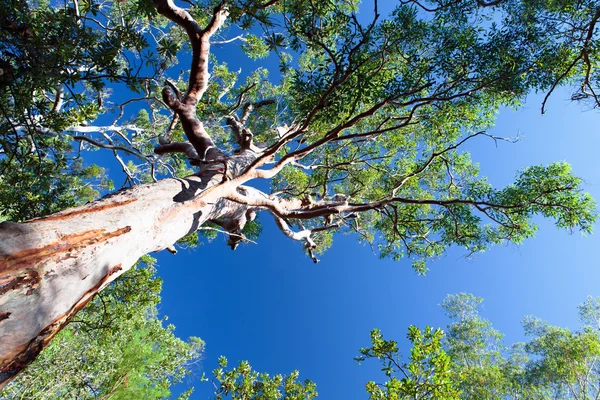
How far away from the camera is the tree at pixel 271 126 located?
5.09ft

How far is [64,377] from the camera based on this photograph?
7.76 m

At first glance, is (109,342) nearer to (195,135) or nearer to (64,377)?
(64,377)

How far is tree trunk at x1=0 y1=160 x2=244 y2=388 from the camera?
1.23m

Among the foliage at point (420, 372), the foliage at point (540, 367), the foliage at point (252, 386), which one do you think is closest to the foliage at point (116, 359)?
the foliage at point (252, 386)

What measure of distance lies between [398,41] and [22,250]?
6032 mm

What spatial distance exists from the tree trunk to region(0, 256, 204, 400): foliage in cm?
550

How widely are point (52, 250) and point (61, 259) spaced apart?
0.06 meters

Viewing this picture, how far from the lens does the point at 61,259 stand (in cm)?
146

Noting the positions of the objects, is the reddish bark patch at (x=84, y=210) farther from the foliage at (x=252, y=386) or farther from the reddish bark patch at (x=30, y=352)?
the foliage at (x=252, y=386)

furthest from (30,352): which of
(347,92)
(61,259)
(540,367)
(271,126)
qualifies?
(540,367)

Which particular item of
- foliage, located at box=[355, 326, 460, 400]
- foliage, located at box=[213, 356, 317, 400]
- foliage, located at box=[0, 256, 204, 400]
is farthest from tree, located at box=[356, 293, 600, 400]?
foliage, located at box=[0, 256, 204, 400]

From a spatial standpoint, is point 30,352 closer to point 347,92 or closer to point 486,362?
point 347,92

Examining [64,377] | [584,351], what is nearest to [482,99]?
[584,351]

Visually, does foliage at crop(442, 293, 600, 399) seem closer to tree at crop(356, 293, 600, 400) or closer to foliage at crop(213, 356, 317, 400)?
tree at crop(356, 293, 600, 400)
